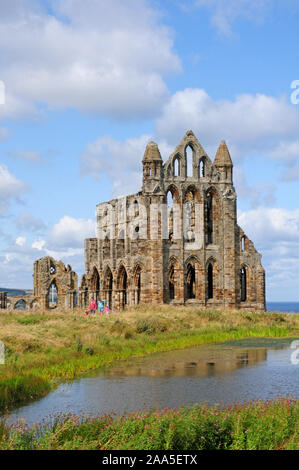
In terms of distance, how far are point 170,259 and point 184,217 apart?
3924mm

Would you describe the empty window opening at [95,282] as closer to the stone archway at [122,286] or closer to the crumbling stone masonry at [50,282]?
the crumbling stone masonry at [50,282]

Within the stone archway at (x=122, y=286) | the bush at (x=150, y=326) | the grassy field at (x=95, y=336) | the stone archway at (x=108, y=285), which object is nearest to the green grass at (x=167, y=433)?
the grassy field at (x=95, y=336)

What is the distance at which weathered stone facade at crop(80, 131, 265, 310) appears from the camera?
1976 inches

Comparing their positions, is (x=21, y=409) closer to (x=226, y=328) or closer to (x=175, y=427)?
(x=175, y=427)

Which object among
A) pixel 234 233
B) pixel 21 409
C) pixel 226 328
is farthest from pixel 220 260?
pixel 21 409

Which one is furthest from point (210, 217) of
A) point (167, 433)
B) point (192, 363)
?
point (167, 433)

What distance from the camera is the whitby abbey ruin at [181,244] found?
5022 cm

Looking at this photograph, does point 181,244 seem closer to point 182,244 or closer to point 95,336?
point 182,244

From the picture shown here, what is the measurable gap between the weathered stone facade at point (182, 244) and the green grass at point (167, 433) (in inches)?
1462

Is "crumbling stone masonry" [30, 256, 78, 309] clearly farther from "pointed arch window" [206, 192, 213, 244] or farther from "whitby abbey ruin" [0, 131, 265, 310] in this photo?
"pointed arch window" [206, 192, 213, 244]

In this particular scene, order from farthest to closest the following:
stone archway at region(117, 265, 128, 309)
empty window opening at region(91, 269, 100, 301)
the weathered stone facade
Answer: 1. empty window opening at region(91, 269, 100, 301)
2. stone archway at region(117, 265, 128, 309)
3. the weathered stone facade

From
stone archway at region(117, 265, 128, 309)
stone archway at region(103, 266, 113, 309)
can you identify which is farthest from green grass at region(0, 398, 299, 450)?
stone archway at region(103, 266, 113, 309)

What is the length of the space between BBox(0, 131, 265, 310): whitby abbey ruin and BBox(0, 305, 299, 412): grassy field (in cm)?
554
